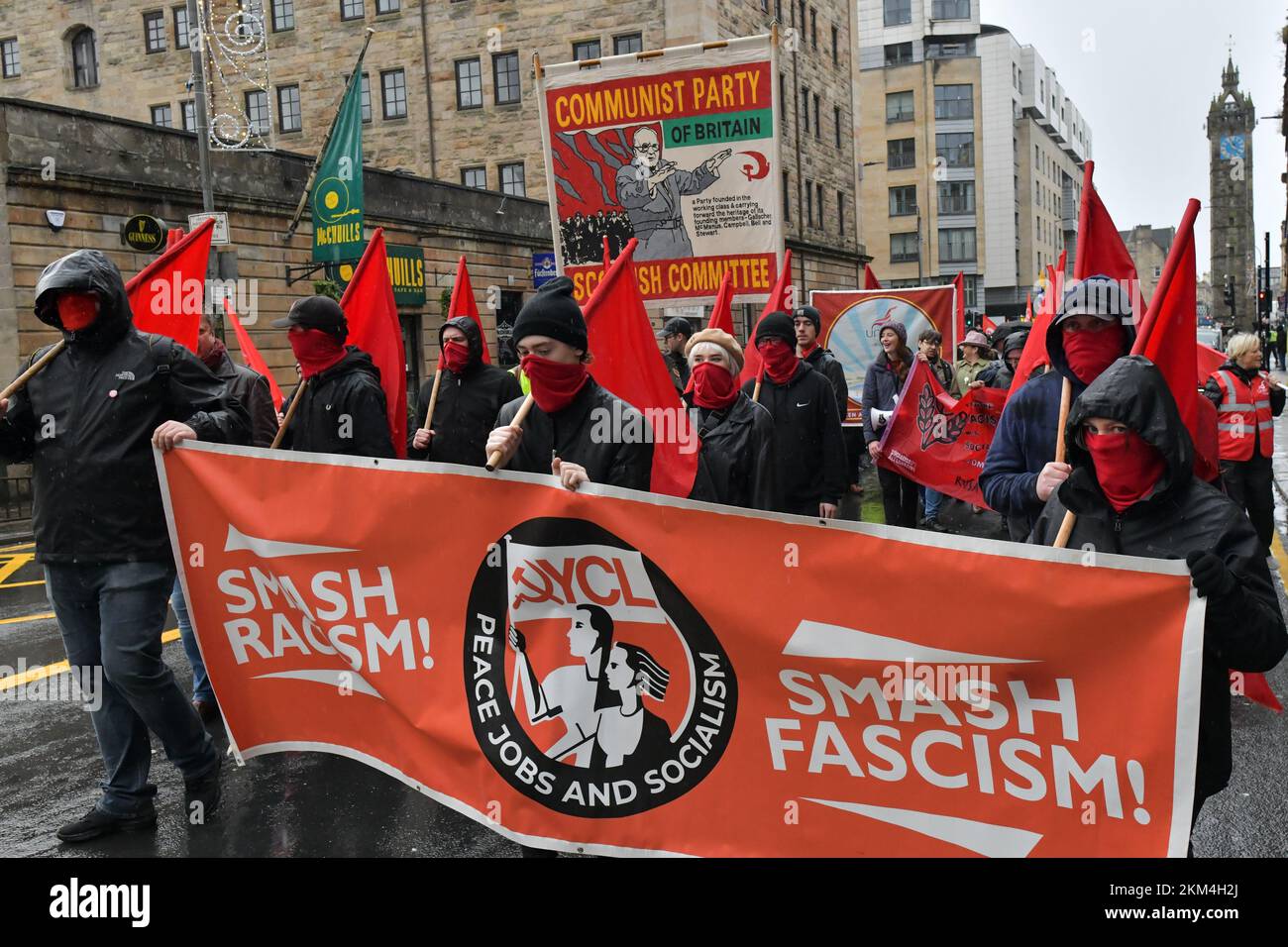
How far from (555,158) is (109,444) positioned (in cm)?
378

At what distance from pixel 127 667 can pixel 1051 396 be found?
11.4 feet

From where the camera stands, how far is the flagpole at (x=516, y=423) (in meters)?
3.50

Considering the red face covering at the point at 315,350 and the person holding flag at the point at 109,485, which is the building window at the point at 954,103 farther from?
the person holding flag at the point at 109,485

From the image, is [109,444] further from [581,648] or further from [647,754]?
[647,754]

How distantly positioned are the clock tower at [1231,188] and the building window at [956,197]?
53478 millimetres

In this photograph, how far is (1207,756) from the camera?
2725 mm

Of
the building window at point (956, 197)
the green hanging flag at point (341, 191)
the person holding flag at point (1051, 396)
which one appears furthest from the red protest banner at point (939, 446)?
the building window at point (956, 197)

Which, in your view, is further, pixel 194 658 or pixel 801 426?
pixel 801 426

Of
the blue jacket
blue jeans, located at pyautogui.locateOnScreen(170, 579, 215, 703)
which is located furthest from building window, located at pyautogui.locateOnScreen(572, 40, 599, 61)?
the blue jacket

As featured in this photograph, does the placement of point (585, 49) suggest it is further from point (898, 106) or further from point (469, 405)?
point (898, 106)

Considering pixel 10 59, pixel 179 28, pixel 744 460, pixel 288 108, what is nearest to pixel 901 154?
pixel 288 108

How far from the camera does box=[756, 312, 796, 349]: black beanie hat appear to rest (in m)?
6.45

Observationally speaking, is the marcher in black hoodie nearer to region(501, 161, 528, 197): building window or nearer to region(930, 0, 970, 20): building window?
region(501, 161, 528, 197): building window

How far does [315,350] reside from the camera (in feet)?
16.9
